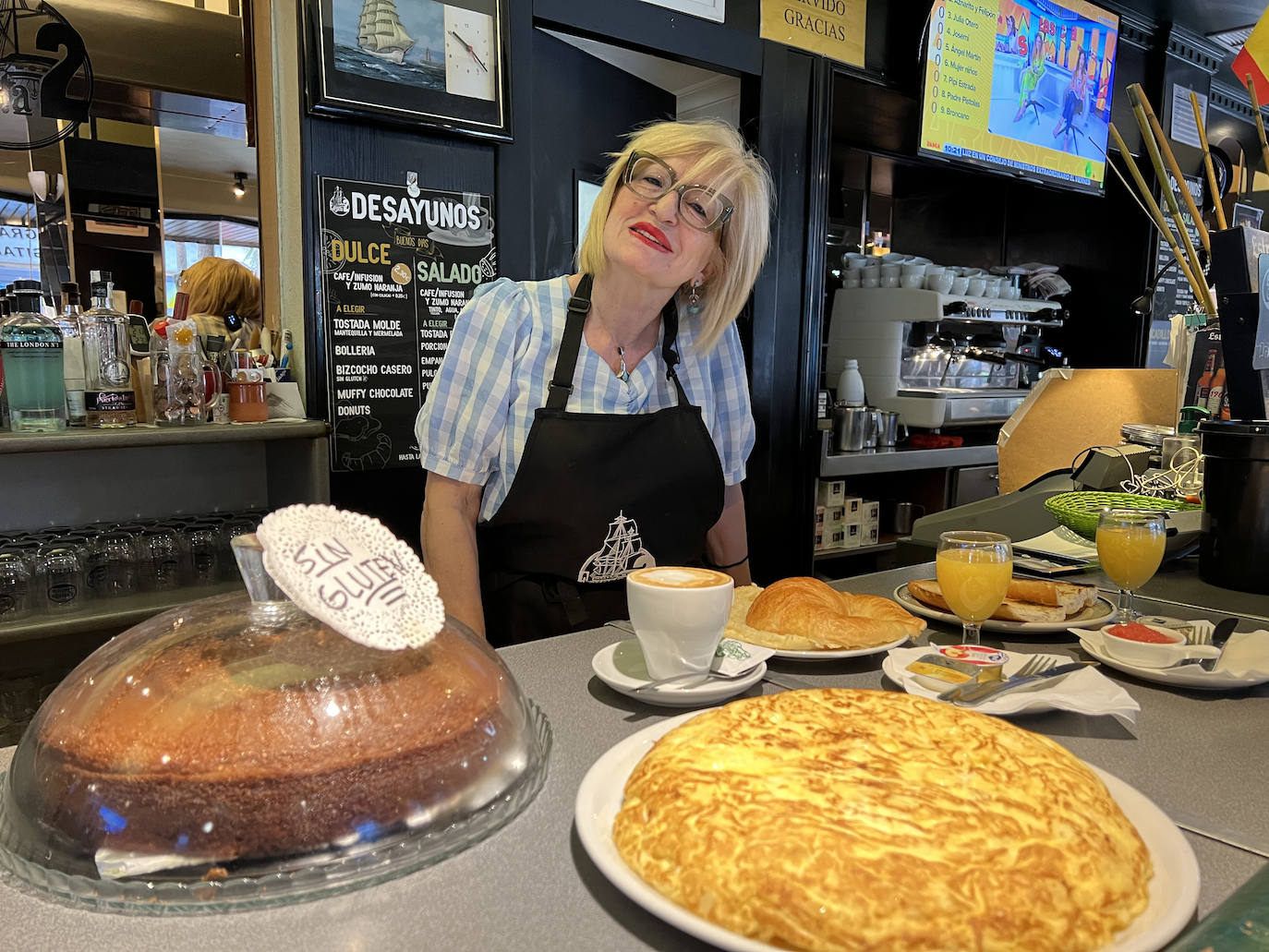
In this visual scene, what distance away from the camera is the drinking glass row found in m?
2.33

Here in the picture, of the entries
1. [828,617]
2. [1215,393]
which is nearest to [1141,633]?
[828,617]

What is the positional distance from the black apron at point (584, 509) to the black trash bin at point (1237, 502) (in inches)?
39.8

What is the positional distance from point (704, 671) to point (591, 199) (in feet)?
9.37

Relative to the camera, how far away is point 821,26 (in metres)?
3.86

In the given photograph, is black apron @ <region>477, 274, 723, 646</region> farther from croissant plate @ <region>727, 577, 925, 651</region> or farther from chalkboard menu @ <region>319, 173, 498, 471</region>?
chalkboard menu @ <region>319, 173, 498, 471</region>

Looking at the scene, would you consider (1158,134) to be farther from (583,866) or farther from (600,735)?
(583,866)

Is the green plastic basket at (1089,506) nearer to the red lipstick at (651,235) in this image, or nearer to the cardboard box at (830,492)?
the red lipstick at (651,235)

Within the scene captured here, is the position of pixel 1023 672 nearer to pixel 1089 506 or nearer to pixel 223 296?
pixel 1089 506

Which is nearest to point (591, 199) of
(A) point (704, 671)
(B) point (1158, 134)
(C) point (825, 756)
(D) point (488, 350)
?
(D) point (488, 350)

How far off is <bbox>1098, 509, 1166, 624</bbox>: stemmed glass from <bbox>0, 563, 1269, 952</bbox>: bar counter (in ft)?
0.96

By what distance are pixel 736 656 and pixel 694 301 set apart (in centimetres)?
133

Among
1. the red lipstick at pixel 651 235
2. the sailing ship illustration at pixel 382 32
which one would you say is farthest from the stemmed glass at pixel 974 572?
the sailing ship illustration at pixel 382 32

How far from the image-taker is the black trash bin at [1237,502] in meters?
1.54

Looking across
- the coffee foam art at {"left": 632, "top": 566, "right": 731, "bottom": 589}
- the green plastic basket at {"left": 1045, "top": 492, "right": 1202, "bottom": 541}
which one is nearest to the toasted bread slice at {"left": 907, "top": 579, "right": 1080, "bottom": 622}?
the coffee foam art at {"left": 632, "top": 566, "right": 731, "bottom": 589}
